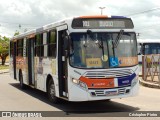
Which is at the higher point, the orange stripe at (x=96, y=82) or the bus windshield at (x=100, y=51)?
the bus windshield at (x=100, y=51)

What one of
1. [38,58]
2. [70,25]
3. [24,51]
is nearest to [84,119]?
[70,25]

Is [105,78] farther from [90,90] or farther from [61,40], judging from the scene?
[61,40]

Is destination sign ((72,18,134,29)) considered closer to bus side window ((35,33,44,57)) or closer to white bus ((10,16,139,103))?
white bus ((10,16,139,103))

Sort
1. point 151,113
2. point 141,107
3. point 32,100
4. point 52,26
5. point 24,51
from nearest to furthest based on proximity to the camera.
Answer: point 151,113
point 141,107
point 52,26
point 32,100
point 24,51

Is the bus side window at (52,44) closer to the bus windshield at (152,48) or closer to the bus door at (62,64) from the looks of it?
the bus door at (62,64)

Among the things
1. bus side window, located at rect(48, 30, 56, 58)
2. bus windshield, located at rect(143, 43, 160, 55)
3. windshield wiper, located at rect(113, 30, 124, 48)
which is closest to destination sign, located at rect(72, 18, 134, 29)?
windshield wiper, located at rect(113, 30, 124, 48)

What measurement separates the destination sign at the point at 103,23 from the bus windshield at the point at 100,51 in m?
0.24

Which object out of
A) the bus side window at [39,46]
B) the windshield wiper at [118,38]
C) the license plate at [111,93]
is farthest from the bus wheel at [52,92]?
the windshield wiper at [118,38]

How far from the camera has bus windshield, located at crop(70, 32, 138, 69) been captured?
11250 mm

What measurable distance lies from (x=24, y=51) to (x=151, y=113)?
29.4 feet

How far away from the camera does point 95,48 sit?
11383mm

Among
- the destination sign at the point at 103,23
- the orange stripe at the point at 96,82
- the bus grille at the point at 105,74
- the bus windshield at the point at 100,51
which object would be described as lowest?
the orange stripe at the point at 96,82

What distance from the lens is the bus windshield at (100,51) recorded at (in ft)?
36.9

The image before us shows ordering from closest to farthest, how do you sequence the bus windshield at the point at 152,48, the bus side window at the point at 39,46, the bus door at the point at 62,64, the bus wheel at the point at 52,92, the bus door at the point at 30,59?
the bus door at the point at 62,64 → the bus wheel at the point at 52,92 → the bus side window at the point at 39,46 → the bus door at the point at 30,59 → the bus windshield at the point at 152,48
